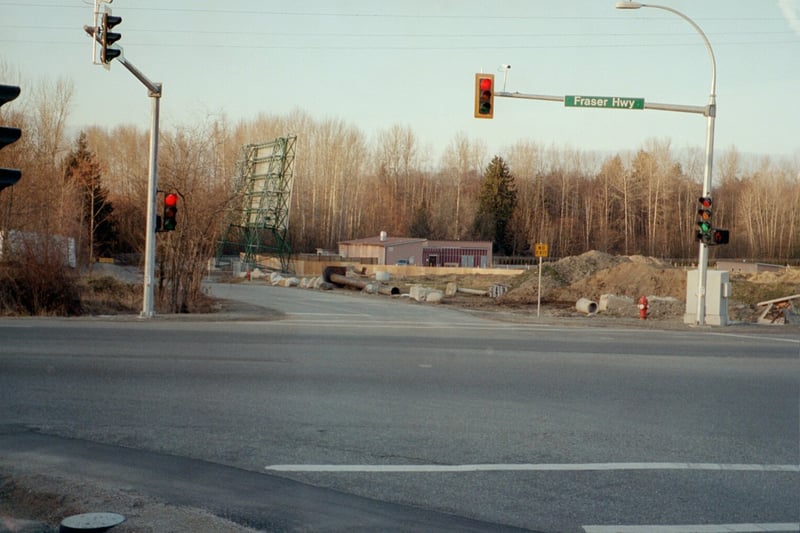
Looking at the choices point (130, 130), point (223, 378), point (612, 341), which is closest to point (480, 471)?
point (223, 378)

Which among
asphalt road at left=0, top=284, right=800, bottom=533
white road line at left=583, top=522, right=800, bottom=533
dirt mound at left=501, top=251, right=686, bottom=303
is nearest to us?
white road line at left=583, top=522, right=800, bottom=533

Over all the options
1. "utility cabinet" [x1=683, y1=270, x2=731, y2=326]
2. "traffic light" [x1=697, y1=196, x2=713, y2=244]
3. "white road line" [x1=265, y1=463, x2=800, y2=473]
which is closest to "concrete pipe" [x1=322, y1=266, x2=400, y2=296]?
"utility cabinet" [x1=683, y1=270, x2=731, y2=326]

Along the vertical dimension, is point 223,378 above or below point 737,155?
below

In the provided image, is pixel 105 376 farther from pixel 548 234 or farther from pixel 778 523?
pixel 548 234

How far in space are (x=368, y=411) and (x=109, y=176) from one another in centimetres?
8983

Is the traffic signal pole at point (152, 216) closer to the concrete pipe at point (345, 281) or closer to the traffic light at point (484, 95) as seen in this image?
the traffic light at point (484, 95)

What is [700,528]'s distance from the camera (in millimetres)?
6121

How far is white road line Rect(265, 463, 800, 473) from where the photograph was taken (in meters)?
7.55

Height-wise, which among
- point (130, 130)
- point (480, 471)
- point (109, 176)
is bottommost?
point (480, 471)

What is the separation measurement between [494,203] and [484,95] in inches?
3160

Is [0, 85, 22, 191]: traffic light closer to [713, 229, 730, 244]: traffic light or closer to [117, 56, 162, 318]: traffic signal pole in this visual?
[117, 56, 162, 318]: traffic signal pole

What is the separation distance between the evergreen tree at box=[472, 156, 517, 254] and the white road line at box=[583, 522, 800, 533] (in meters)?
97.5

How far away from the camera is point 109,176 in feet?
305

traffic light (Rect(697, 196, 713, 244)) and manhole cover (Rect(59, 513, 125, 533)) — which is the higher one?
traffic light (Rect(697, 196, 713, 244))
